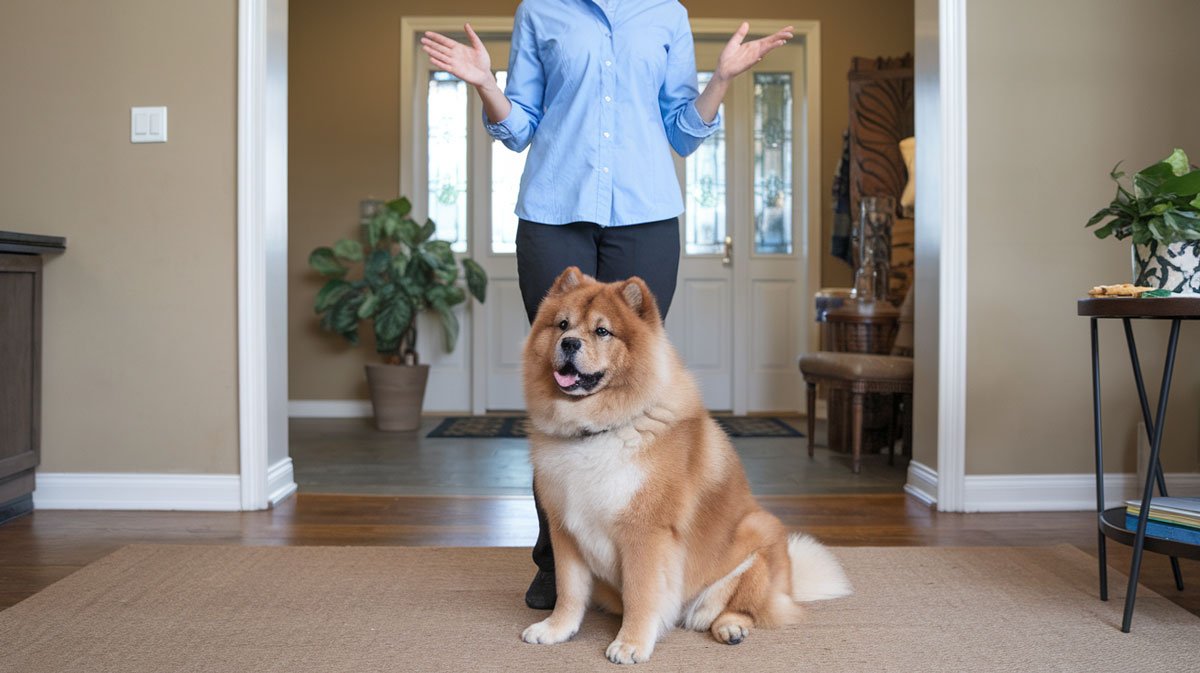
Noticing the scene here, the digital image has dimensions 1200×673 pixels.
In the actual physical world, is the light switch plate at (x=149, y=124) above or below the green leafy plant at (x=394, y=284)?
above

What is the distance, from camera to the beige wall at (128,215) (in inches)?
127

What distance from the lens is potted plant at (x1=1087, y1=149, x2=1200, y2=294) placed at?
2078 millimetres

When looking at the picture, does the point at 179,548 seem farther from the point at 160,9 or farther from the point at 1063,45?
the point at 1063,45

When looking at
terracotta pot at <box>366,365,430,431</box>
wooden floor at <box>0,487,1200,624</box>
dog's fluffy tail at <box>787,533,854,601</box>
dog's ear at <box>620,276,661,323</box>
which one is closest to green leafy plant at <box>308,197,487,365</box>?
terracotta pot at <box>366,365,430,431</box>

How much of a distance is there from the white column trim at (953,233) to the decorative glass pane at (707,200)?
2.89 metres

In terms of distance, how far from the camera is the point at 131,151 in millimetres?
3248

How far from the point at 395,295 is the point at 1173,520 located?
4214 mm

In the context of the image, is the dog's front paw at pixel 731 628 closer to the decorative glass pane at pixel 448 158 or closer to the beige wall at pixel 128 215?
the beige wall at pixel 128 215

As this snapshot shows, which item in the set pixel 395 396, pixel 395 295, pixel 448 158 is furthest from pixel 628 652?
pixel 448 158

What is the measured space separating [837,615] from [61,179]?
2.81 metres

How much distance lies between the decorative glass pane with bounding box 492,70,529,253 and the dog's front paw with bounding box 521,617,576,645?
4.29 m

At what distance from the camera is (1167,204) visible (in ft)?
6.86

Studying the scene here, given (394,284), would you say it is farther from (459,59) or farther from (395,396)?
(459,59)

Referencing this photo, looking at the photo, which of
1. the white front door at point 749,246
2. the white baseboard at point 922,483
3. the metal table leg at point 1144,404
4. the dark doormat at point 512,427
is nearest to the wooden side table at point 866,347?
the dark doormat at point 512,427
